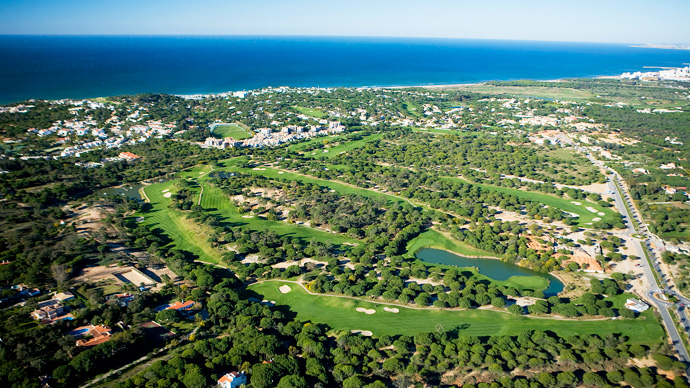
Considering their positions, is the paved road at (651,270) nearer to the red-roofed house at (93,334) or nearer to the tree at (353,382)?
the tree at (353,382)

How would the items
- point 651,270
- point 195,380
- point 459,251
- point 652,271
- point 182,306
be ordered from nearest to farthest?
point 195,380 < point 182,306 < point 652,271 < point 651,270 < point 459,251

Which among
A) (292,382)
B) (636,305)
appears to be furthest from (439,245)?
(292,382)

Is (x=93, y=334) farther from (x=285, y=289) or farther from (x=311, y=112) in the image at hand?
(x=311, y=112)

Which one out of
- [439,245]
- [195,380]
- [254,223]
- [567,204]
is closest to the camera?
[195,380]

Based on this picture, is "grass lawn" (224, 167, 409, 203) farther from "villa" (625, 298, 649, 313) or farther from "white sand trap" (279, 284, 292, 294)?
"villa" (625, 298, 649, 313)

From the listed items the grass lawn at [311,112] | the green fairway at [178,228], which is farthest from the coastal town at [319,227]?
the grass lawn at [311,112]

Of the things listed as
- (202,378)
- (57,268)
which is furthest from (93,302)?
(202,378)
